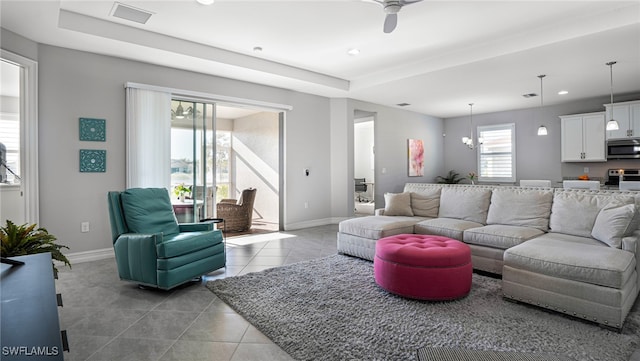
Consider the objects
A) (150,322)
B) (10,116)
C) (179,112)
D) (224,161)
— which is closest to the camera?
(150,322)

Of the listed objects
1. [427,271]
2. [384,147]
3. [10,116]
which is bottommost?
[427,271]

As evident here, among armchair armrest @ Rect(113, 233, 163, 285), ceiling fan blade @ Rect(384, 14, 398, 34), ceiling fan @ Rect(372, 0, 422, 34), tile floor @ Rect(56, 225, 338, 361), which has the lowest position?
tile floor @ Rect(56, 225, 338, 361)

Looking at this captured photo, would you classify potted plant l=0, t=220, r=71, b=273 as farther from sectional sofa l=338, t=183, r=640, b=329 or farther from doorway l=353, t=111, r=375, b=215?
doorway l=353, t=111, r=375, b=215

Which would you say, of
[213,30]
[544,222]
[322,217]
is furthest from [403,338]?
[322,217]

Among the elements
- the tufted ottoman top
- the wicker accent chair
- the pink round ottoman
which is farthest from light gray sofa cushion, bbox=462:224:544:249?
the wicker accent chair

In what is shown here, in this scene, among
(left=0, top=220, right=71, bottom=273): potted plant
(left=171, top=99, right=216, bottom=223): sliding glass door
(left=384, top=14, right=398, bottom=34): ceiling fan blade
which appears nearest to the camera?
(left=0, top=220, right=71, bottom=273): potted plant

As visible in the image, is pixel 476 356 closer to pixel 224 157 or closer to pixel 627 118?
pixel 627 118

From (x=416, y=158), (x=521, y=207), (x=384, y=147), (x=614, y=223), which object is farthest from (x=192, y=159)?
(x=416, y=158)

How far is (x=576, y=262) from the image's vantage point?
2520 mm

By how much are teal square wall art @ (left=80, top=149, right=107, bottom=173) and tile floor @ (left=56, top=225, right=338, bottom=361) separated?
4.00 ft

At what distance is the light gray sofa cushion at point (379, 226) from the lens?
13.3 feet

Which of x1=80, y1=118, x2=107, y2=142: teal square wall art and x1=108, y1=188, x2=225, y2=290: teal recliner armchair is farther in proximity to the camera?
x1=80, y1=118, x2=107, y2=142: teal square wall art

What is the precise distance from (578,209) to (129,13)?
17.2 feet

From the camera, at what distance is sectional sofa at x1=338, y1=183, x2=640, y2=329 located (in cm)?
245
